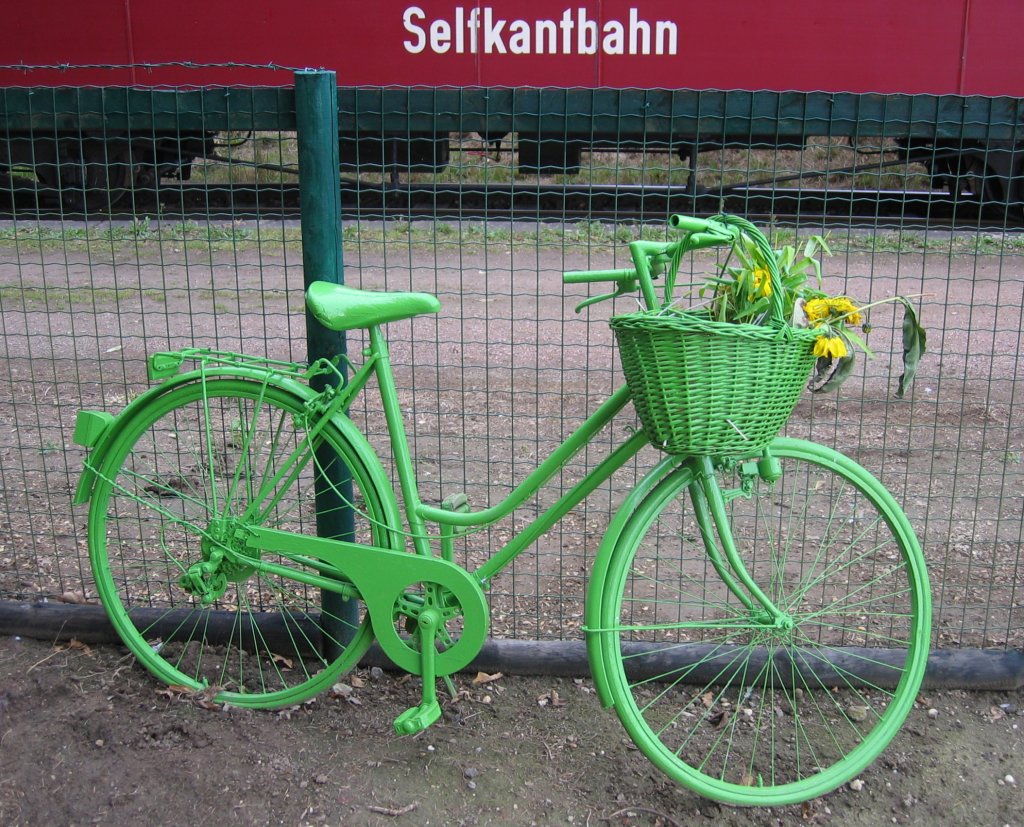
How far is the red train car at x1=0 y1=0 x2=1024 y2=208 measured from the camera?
973cm

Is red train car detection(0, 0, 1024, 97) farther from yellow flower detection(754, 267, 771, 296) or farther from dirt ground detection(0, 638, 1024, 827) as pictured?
yellow flower detection(754, 267, 771, 296)

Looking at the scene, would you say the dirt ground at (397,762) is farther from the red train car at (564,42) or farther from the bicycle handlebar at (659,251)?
the red train car at (564,42)

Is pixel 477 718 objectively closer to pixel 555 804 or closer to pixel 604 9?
pixel 555 804

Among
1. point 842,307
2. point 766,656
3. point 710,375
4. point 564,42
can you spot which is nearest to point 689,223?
point 710,375

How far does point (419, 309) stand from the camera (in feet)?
8.67

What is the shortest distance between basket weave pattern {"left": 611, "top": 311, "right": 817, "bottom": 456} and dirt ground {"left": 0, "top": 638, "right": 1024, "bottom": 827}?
107cm

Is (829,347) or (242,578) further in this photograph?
(242,578)

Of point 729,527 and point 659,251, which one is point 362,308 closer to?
point 659,251

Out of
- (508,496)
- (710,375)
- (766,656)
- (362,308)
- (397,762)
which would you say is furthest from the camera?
(766,656)

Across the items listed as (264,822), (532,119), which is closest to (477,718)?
(264,822)

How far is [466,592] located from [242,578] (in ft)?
2.32

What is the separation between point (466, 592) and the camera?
8.95ft

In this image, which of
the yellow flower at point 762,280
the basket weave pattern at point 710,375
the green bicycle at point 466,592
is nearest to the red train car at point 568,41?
the green bicycle at point 466,592

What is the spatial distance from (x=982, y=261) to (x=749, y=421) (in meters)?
8.32
